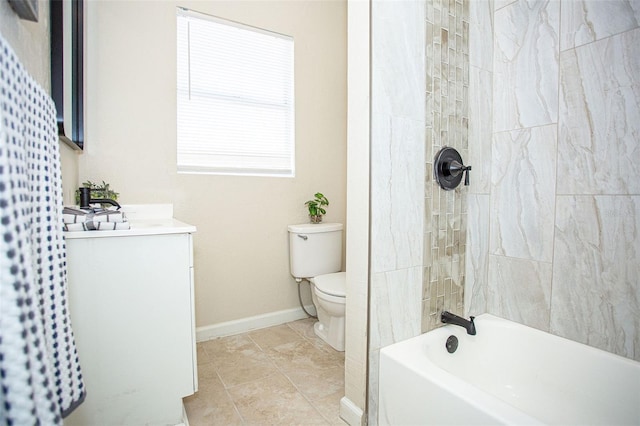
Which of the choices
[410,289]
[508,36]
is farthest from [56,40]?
[508,36]

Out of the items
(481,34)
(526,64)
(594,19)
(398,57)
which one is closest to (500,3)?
(481,34)

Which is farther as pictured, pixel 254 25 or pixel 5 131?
pixel 254 25

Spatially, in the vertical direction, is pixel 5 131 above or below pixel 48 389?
above

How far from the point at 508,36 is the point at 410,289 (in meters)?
1.33

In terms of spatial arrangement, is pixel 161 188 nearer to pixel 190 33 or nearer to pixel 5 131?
pixel 190 33

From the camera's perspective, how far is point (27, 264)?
57cm

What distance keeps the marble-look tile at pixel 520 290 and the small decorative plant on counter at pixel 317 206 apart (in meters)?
1.26

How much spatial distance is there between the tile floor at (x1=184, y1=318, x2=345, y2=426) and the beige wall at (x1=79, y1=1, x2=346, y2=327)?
0.29m

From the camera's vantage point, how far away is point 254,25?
7.62ft

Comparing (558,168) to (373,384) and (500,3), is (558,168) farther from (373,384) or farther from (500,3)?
(373,384)

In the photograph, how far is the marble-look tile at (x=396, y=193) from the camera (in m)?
1.33

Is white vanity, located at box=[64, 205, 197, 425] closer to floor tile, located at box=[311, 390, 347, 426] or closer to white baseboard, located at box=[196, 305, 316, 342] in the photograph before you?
floor tile, located at box=[311, 390, 347, 426]

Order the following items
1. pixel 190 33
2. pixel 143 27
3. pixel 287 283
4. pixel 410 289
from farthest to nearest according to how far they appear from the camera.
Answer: pixel 287 283 < pixel 190 33 < pixel 143 27 < pixel 410 289

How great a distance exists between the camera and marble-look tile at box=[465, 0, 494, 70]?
160cm
